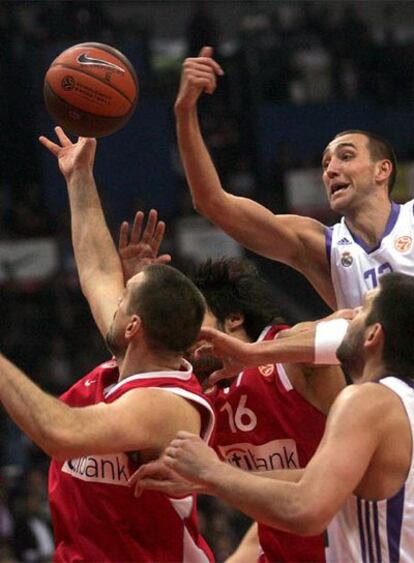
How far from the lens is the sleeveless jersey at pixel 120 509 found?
382 centimetres

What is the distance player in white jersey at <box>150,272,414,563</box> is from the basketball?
1.67 m

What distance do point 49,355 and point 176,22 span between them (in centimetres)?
639

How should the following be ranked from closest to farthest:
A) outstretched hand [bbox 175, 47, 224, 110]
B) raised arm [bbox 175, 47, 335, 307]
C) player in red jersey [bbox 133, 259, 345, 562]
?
player in red jersey [bbox 133, 259, 345, 562], outstretched hand [bbox 175, 47, 224, 110], raised arm [bbox 175, 47, 335, 307]

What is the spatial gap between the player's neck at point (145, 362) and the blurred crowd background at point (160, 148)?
5.60 m

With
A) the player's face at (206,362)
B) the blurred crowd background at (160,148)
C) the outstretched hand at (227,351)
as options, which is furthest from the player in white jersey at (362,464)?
the blurred crowd background at (160,148)

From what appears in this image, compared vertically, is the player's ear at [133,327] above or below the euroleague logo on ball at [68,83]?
below

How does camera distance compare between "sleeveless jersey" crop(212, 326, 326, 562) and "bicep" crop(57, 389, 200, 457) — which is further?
"sleeveless jersey" crop(212, 326, 326, 562)

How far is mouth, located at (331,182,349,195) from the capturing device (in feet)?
16.2

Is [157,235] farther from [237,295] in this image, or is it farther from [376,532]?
[376,532]

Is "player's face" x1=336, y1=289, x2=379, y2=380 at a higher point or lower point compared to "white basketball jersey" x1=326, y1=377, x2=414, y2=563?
higher

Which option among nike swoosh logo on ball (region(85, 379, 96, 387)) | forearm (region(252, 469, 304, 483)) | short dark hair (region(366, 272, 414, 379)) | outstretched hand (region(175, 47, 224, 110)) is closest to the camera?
short dark hair (region(366, 272, 414, 379))

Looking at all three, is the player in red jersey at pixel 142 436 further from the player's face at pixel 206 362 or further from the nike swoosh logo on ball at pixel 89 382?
the player's face at pixel 206 362

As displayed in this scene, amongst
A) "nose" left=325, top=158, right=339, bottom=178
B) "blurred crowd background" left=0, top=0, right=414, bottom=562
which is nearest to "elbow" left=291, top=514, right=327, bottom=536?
"nose" left=325, top=158, right=339, bottom=178

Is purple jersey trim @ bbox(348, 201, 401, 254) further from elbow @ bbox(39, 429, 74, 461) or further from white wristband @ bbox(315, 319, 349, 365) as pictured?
elbow @ bbox(39, 429, 74, 461)
